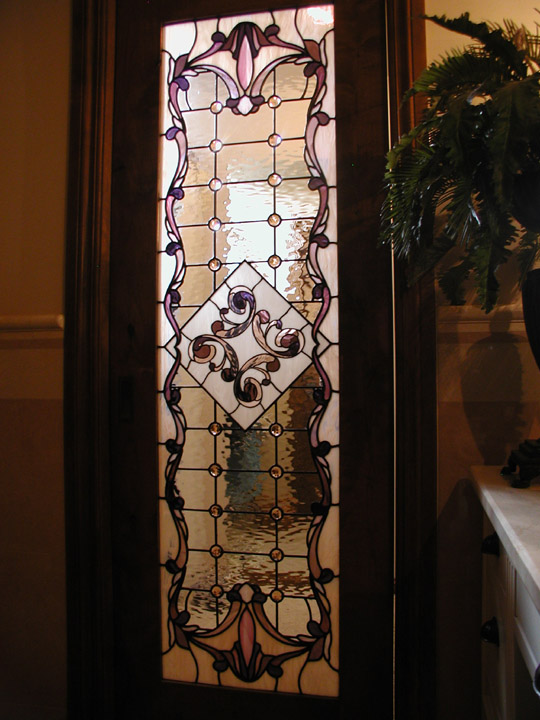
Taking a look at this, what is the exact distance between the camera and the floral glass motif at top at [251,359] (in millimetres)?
1447

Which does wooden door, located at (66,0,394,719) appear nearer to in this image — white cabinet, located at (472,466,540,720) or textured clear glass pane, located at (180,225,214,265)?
textured clear glass pane, located at (180,225,214,265)

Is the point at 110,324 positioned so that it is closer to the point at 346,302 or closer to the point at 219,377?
the point at 219,377

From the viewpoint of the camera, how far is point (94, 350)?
1522 millimetres

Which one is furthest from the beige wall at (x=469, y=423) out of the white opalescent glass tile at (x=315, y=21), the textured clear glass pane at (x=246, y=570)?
the textured clear glass pane at (x=246, y=570)

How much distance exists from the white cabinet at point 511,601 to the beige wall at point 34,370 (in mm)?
1289

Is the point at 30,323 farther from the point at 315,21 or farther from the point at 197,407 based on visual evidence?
the point at 315,21

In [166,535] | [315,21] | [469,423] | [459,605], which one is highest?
[315,21]

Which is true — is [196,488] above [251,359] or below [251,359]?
below

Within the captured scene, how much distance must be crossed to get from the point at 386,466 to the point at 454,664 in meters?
0.59

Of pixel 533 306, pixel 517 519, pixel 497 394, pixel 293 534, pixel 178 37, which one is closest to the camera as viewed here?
pixel 517 519

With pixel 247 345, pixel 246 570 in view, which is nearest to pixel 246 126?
pixel 247 345

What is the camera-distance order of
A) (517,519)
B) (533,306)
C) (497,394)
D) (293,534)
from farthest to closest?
1. (293,534)
2. (497,394)
3. (533,306)
4. (517,519)

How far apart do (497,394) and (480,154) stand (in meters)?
0.69

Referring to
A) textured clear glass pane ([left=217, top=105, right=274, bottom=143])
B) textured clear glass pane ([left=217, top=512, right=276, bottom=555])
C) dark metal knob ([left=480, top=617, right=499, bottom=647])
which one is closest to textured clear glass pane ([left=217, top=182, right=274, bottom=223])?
textured clear glass pane ([left=217, top=105, right=274, bottom=143])
